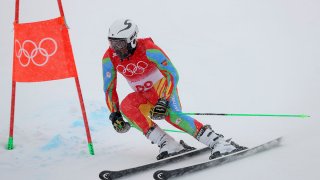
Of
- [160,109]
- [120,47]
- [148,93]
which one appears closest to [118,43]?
[120,47]

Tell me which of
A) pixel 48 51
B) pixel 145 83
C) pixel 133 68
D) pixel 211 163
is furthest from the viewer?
pixel 48 51

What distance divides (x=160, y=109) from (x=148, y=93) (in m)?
0.63

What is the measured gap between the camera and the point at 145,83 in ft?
17.6

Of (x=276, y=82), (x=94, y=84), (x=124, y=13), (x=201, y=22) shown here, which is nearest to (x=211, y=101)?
(x=276, y=82)

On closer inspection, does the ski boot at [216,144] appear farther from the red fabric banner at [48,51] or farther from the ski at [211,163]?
the red fabric banner at [48,51]

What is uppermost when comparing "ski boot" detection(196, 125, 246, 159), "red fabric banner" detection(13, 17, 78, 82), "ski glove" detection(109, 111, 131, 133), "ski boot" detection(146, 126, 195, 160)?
"red fabric banner" detection(13, 17, 78, 82)

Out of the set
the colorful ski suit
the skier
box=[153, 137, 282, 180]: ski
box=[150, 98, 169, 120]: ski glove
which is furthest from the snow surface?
box=[150, 98, 169, 120]: ski glove

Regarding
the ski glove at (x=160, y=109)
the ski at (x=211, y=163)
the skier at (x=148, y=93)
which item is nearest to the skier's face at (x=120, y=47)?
the skier at (x=148, y=93)

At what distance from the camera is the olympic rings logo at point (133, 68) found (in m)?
5.20

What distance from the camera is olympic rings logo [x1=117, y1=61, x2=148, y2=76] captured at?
520 centimetres

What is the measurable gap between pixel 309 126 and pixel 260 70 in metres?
6.83

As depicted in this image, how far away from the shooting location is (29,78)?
5.89 meters

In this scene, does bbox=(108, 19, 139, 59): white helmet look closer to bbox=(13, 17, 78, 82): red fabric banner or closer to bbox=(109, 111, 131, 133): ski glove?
bbox=(109, 111, 131, 133): ski glove

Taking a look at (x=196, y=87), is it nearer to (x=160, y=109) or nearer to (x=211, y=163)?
(x=160, y=109)
